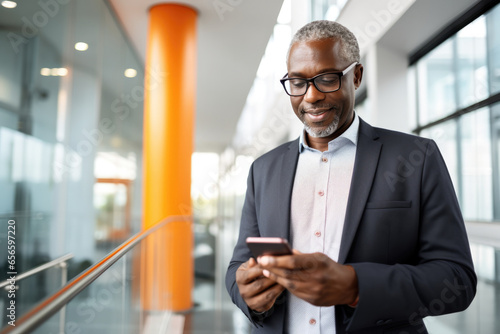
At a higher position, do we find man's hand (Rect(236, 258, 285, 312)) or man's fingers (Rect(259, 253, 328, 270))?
man's fingers (Rect(259, 253, 328, 270))

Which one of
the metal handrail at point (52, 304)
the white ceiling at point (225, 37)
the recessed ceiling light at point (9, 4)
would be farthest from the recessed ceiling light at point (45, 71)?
the metal handrail at point (52, 304)

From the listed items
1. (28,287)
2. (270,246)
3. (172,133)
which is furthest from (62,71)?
(270,246)

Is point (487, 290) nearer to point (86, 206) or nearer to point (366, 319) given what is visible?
point (366, 319)

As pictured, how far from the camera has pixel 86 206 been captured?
531 cm

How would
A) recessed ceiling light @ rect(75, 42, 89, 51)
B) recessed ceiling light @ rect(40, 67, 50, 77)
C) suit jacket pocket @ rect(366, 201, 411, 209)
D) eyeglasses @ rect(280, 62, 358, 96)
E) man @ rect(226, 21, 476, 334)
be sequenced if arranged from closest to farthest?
1. man @ rect(226, 21, 476, 334)
2. suit jacket pocket @ rect(366, 201, 411, 209)
3. eyeglasses @ rect(280, 62, 358, 96)
4. recessed ceiling light @ rect(40, 67, 50, 77)
5. recessed ceiling light @ rect(75, 42, 89, 51)

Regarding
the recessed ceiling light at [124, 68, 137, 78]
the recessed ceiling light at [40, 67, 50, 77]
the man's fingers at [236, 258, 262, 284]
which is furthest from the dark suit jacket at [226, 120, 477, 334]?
the recessed ceiling light at [124, 68, 137, 78]

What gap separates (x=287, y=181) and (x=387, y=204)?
0.32 meters

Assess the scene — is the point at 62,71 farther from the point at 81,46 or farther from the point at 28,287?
the point at 28,287

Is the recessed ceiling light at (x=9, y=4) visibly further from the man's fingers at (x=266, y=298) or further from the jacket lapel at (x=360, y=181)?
the man's fingers at (x=266, y=298)

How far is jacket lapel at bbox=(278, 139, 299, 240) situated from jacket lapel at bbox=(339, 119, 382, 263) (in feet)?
0.59

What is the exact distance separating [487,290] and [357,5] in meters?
3.44

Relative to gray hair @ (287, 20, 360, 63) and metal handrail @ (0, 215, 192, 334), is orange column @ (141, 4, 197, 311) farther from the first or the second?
gray hair @ (287, 20, 360, 63)

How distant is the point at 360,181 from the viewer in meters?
1.24

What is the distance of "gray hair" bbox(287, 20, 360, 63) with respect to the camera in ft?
4.25
